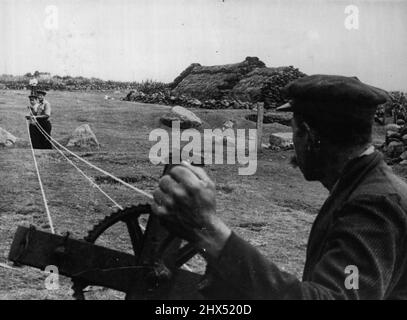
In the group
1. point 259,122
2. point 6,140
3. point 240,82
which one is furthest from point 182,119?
point 240,82

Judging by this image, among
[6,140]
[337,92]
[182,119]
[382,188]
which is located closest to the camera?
[382,188]

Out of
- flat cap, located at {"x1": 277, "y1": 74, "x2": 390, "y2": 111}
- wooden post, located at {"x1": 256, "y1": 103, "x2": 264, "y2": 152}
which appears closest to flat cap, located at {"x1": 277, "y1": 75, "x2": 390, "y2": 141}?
flat cap, located at {"x1": 277, "y1": 74, "x2": 390, "y2": 111}

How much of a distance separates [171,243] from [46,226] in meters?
5.22

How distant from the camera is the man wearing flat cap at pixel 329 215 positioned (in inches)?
58.8

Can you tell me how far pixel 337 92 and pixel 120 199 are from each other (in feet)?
22.5

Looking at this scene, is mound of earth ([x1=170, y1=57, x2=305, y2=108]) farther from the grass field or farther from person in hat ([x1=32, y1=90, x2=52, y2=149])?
person in hat ([x1=32, y1=90, x2=52, y2=149])

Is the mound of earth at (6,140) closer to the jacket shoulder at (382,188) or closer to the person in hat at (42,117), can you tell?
the person in hat at (42,117)

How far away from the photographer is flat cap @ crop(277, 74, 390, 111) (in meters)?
1.85

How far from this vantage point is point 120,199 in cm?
842

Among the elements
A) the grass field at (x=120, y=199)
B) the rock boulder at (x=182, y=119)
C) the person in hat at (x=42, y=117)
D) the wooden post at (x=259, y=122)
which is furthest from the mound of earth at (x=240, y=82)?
the person in hat at (x=42, y=117)

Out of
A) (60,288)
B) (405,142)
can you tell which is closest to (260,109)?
(405,142)

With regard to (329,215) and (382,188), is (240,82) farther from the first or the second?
(382,188)

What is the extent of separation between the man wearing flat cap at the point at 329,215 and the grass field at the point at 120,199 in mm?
3424
